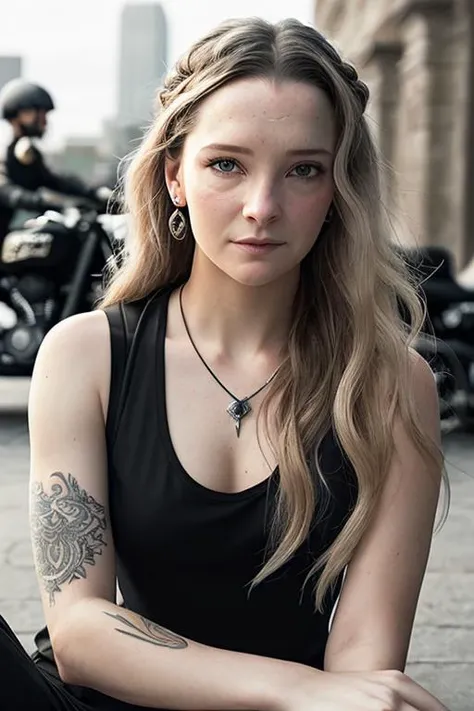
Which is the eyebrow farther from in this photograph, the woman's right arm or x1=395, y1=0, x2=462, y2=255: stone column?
x1=395, y1=0, x2=462, y2=255: stone column

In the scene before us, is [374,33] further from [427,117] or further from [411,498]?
[411,498]

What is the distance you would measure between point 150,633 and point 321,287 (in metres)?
0.68

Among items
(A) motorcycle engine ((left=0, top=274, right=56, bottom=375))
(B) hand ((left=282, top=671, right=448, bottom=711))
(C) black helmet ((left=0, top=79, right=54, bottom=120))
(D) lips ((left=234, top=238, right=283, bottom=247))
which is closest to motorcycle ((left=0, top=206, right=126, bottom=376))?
(A) motorcycle engine ((left=0, top=274, right=56, bottom=375))

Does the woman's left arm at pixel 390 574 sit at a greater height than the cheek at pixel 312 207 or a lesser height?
lesser

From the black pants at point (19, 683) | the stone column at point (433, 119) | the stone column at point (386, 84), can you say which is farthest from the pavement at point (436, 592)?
the stone column at point (386, 84)

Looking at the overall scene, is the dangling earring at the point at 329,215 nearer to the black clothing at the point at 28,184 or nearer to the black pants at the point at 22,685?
the black pants at the point at 22,685

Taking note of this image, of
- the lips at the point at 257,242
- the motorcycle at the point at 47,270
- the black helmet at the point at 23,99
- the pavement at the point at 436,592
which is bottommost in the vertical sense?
the pavement at the point at 436,592

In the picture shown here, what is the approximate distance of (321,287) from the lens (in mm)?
2277

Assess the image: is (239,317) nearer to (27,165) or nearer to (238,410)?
(238,410)

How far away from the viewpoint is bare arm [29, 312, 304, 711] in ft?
6.34

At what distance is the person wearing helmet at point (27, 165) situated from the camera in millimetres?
8133

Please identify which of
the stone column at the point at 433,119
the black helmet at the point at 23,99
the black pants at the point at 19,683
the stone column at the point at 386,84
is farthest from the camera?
the stone column at the point at 386,84

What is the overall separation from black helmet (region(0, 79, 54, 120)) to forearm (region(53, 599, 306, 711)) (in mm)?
6497

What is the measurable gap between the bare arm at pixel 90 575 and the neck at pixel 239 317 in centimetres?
18
